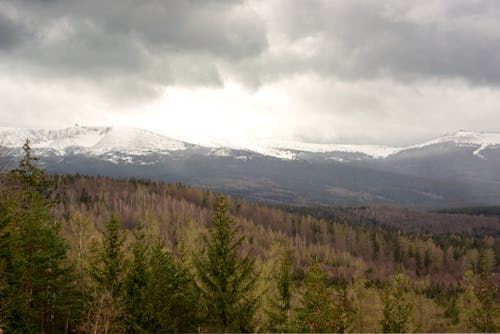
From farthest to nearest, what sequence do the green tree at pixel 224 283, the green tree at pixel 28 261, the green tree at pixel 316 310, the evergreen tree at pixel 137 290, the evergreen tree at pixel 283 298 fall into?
1. the evergreen tree at pixel 283 298
2. the evergreen tree at pixel 137 290
3. the green tree at pixel 224 283
4. the green tree at pixel 28 261
5. the green tree at pixel 316 310

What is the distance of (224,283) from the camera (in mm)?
29250

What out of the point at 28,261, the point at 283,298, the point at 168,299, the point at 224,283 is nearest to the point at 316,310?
the point at 283,298

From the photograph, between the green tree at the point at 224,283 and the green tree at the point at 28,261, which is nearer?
the green tree at the point at 28,261

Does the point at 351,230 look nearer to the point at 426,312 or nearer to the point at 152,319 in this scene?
the point at 426,312

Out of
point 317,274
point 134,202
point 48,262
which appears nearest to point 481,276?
point 317,274

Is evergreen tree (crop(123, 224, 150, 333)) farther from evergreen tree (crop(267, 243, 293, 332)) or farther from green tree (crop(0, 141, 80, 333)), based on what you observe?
evergreen tree (crop(267, 243, 293, 332))

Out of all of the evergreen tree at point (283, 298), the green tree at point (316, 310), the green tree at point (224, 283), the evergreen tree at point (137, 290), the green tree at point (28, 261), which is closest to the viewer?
the green tree at point (316, 310)

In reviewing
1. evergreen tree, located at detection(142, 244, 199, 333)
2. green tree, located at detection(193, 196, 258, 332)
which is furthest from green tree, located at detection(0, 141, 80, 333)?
green tree, located at detection(193, 196, 258, 332)

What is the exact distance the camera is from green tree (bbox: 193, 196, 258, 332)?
28.5 metres

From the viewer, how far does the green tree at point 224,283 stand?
93.7 feet

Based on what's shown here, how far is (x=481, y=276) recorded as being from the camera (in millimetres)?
37969

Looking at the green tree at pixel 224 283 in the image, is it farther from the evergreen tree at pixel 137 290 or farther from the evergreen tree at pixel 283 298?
the evergreen tree at pixel 137 290

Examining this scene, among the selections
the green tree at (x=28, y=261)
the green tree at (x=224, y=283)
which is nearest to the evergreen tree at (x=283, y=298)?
the green tree at (x=224, y=283)

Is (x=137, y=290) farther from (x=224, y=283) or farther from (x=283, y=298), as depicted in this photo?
(x=283, y=298)
